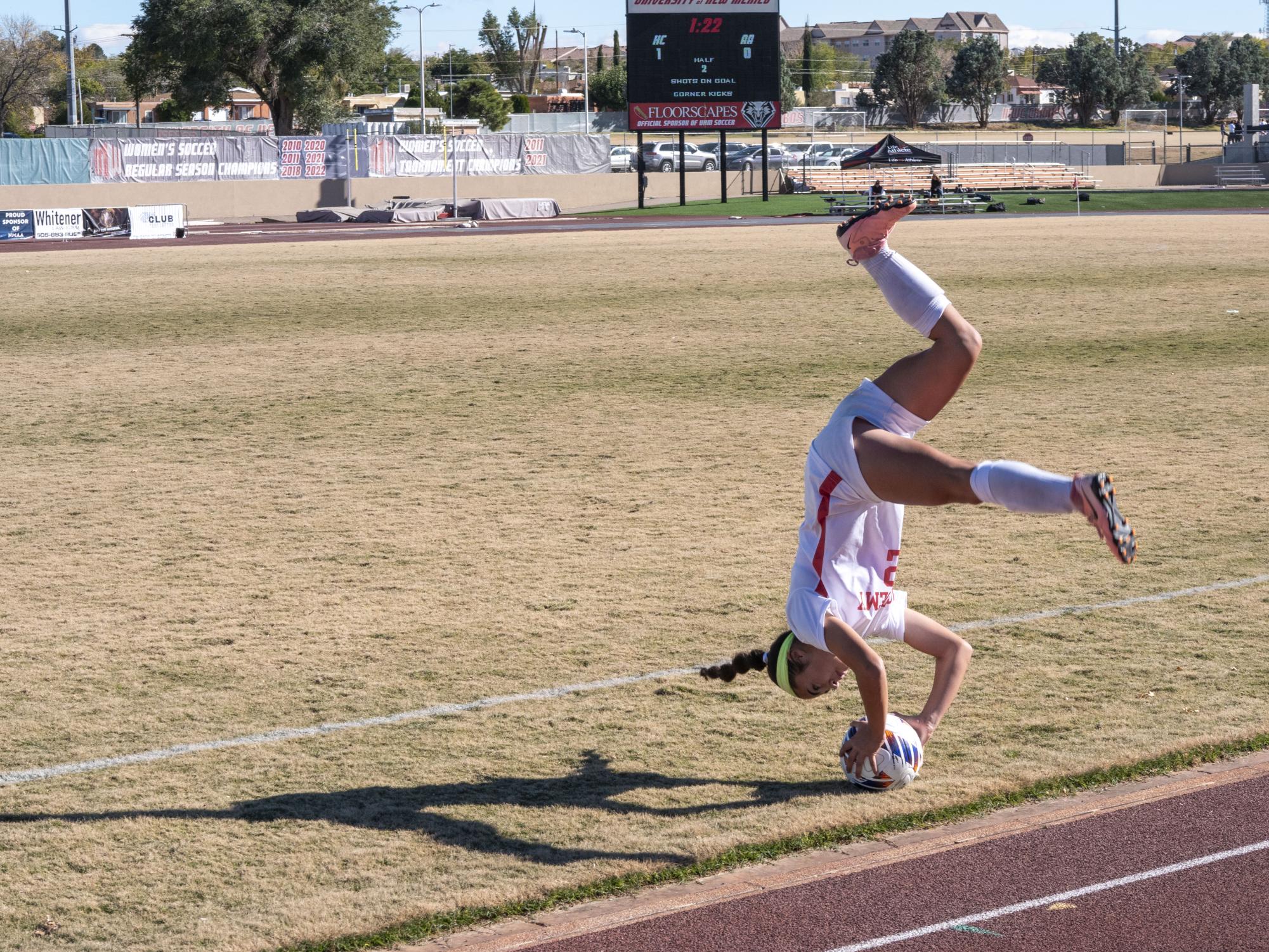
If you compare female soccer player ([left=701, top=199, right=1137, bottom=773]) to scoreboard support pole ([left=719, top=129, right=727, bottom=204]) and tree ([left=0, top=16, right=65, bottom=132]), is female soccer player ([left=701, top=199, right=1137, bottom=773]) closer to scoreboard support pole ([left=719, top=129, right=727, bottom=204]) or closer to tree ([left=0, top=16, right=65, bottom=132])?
scoreboard support pole ([left=719, top=129, right=727, bottom=204])

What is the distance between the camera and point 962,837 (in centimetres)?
515

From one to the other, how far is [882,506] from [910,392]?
43cm

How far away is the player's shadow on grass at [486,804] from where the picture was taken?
5223 millimetres

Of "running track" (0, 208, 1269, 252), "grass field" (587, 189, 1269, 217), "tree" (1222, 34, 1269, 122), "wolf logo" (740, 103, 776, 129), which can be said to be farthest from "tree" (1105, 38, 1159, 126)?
"wolf logo" (740, 103, 776, 129)

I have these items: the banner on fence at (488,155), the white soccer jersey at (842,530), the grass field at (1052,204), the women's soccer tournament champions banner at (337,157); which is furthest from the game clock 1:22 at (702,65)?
the white soccer jersey at (842,530)

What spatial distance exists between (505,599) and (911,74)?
11651 cm

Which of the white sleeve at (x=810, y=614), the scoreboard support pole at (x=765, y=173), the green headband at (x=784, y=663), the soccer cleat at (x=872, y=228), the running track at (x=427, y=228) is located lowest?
the green headband at (x=784, y=663)

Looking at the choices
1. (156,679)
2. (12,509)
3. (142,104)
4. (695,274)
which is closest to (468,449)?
(12,509)

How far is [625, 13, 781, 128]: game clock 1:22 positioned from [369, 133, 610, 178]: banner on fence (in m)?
8.33

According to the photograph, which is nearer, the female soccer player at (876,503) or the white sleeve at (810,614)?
the female soccer player at (876,503)

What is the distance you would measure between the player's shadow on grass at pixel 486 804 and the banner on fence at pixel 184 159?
48249mm

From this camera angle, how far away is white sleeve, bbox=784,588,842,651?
5.26 m

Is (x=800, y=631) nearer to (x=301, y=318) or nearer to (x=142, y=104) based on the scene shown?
(x=301, y=318)

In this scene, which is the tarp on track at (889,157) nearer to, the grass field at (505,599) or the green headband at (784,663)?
the grass field at (505,599)
